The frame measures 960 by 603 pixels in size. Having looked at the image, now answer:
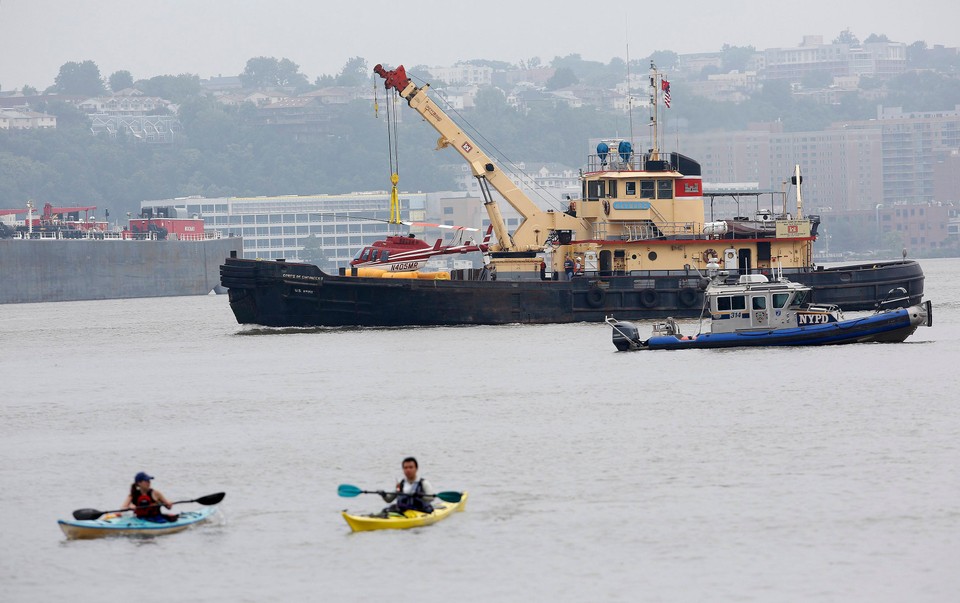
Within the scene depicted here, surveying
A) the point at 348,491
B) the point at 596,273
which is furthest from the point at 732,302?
the point at 348,491

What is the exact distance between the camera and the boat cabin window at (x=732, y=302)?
168ft

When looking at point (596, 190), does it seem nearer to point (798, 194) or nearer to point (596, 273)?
point (596, 273)

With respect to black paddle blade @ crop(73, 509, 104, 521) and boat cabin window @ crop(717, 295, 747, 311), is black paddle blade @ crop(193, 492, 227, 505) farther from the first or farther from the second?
boat cabin window @ crop(717, 295, 747, 311)

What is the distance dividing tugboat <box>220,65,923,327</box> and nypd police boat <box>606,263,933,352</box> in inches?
467

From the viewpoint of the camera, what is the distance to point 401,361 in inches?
2197

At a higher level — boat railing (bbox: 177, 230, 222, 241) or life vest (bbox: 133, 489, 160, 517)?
boat railing (bbox: 177, 230, 222, 241)

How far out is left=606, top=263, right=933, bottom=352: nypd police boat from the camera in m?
51.2

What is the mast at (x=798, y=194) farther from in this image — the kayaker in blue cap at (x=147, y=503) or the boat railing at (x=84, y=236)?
the boat railing at (x=84, y=236)

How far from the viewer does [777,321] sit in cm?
5159

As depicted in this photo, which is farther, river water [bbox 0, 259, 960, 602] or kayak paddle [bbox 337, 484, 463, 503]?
kayak paddle [bbox 337, 484, 463, 503]

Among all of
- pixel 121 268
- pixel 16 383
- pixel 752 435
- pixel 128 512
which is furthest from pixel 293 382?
pixel 121 268

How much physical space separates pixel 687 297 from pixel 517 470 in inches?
1272

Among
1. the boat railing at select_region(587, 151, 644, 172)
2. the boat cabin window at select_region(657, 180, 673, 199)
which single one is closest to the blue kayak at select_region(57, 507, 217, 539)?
the boat cabin window at select_region(657, 180, 673, 199)

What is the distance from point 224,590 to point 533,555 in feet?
15.7
